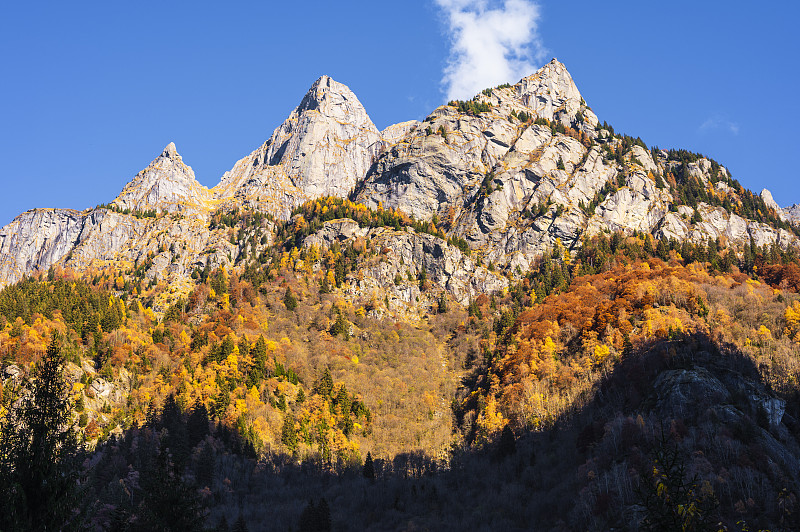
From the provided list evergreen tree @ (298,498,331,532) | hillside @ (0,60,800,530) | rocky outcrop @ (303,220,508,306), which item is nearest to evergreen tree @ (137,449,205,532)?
hillside @ (0,60,800,530)

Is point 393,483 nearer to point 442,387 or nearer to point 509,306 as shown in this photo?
point 442,387

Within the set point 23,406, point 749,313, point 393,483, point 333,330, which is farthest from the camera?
point 333,330

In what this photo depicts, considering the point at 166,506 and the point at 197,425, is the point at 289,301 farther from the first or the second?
the point at 166,506

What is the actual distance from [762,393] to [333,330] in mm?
93444

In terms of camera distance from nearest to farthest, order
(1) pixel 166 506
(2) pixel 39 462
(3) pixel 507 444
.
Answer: (2) pixel 39 462 < (1) pixel 166 506 < (3) pixel 507 444

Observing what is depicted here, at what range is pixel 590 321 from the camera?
12162cm

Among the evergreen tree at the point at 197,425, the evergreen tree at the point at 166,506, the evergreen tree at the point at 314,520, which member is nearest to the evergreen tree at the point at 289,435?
the evergreen tree at the point at 197,425

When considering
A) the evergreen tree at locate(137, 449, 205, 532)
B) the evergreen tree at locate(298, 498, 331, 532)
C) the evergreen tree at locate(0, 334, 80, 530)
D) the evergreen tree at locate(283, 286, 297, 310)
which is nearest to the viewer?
the evergreen tree at locate(0, 334, 80, 530)

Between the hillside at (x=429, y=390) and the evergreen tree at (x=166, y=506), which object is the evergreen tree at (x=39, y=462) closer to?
the hillside at (x=429, y=390)

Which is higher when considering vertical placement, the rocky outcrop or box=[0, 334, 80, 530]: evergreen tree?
the rocky outcrop

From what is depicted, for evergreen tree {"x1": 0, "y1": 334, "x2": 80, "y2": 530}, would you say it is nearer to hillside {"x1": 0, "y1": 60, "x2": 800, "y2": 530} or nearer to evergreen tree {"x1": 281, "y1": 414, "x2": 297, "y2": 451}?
hillside {"x1": 0, "y1": 60, "x2": 800, "y2": 530}

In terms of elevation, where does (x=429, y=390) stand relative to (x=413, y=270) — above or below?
below

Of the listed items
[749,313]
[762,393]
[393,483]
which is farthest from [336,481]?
[749,313]

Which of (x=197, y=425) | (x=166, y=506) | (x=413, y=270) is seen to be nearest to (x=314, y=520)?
(x=197, y=425)
